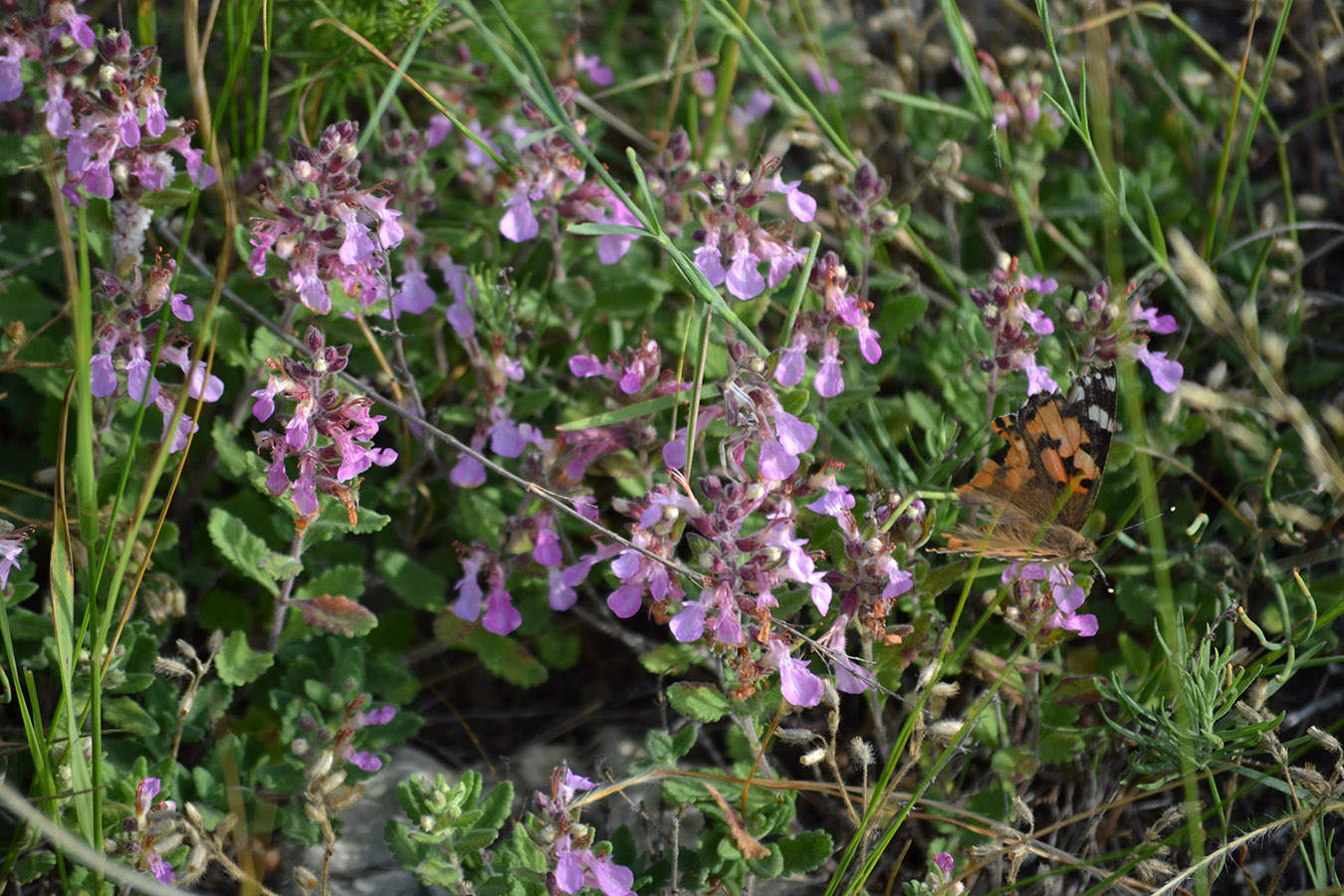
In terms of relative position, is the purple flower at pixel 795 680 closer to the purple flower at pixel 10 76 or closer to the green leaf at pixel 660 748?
the green leaf at pixel 660 748

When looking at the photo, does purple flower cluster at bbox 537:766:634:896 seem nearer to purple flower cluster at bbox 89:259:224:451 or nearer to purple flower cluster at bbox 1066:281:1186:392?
purple flower cluster at bbox 89:259:224:451

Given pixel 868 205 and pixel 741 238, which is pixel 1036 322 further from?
pixel 741 238

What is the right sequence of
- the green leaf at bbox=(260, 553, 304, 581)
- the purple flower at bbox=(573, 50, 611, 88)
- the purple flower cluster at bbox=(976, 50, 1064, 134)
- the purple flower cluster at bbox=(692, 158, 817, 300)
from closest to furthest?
the green leaf at bbox=(260, 553, 304, 581), the purple flower cluster at bbox=(692, 158, 817, 300), the purple flower cluster at bbox=(976, 50, 1064, 134), the purple flower at bbox=(573, 50, 611, 88)

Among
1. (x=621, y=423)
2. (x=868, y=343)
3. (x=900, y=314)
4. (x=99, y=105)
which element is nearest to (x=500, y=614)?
(x=621, y=423)

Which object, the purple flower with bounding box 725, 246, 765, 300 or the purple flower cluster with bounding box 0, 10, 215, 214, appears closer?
the purple flower cluster with bounding box 0, 10, 215, 214

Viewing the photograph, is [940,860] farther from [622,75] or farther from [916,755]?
[622,75]


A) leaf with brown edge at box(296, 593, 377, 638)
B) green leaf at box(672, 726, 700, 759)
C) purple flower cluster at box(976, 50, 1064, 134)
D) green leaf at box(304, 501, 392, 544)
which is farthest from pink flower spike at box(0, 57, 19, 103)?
purple flower cluster at box(976, 50, 1064, 134)
